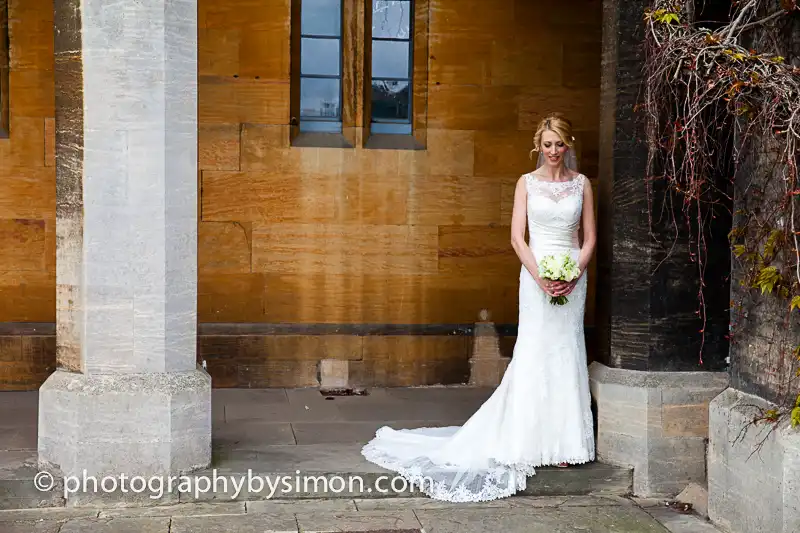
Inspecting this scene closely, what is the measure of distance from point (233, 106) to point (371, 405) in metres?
2.67

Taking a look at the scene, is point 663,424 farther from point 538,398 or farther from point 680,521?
point 538,398

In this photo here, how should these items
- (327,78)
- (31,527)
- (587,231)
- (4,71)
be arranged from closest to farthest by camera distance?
1. (31,527)
2. (587,231)
3. (4,71)
4. (327,78)

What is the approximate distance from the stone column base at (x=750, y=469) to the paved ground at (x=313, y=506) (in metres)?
0.25

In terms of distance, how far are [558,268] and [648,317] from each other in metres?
0.61

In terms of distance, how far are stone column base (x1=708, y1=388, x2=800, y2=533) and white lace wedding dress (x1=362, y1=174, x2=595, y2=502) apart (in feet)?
2.85

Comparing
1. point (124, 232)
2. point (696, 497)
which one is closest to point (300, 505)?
point (124, 232)

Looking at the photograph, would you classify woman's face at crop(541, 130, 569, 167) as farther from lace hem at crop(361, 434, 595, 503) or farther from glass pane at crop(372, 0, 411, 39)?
glass pane at crop(372, 0, 411, 39)

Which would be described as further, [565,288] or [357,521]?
[565,288]

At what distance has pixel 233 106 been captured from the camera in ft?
27.4

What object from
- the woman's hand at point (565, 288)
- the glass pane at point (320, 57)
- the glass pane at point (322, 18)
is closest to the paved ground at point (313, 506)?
the woman's hand at point (565, 288)

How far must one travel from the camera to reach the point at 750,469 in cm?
520

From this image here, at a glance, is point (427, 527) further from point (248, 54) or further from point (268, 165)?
point (248, 54)

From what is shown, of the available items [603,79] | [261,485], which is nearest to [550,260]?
[603,79]

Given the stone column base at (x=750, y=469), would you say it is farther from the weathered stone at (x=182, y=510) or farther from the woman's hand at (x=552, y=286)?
the weathered stone at (x=182, y=510)
